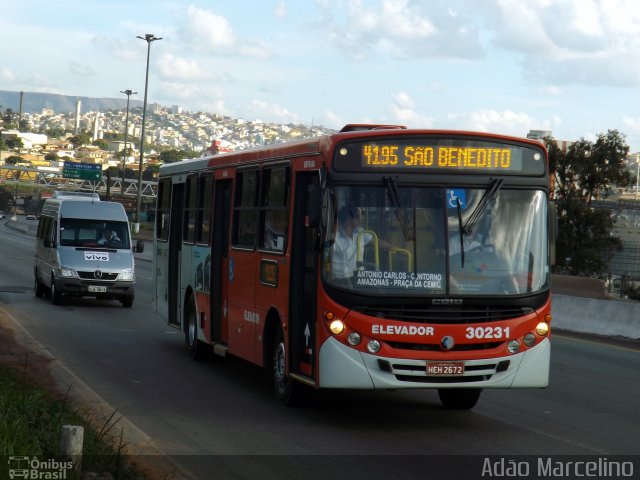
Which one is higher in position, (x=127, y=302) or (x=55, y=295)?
(x=55, y=295)

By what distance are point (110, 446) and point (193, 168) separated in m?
8.39

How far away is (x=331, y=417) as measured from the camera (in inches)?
458

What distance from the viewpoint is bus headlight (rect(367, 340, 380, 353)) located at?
417 inches

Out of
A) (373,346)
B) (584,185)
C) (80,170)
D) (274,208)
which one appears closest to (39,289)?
(274,208)

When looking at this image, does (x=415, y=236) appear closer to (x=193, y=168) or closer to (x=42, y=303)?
(x=193, y=168)

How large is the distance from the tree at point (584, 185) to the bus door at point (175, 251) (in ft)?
117

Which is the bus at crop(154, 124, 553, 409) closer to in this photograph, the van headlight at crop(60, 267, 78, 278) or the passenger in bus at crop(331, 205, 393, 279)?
the passenger in bus at crop(331, 205, 393, 279)

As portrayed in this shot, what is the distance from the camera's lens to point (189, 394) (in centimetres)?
1311

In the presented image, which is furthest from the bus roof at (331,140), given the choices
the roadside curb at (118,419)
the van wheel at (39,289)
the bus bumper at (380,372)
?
the van wheel at (39,289)

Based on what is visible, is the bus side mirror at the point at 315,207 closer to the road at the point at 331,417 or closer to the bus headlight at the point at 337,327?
the bus headlight at the point at 337,327

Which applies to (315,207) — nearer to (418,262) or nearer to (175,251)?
(418,262)

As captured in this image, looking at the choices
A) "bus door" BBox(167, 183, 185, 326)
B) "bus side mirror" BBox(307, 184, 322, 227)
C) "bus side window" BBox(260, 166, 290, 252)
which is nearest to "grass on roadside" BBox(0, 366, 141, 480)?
"bus side mirror" BBox(307, 184, 322, 227)

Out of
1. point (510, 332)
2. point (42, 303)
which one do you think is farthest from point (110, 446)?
point (42, 303)

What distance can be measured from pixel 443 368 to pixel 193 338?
648 cm
